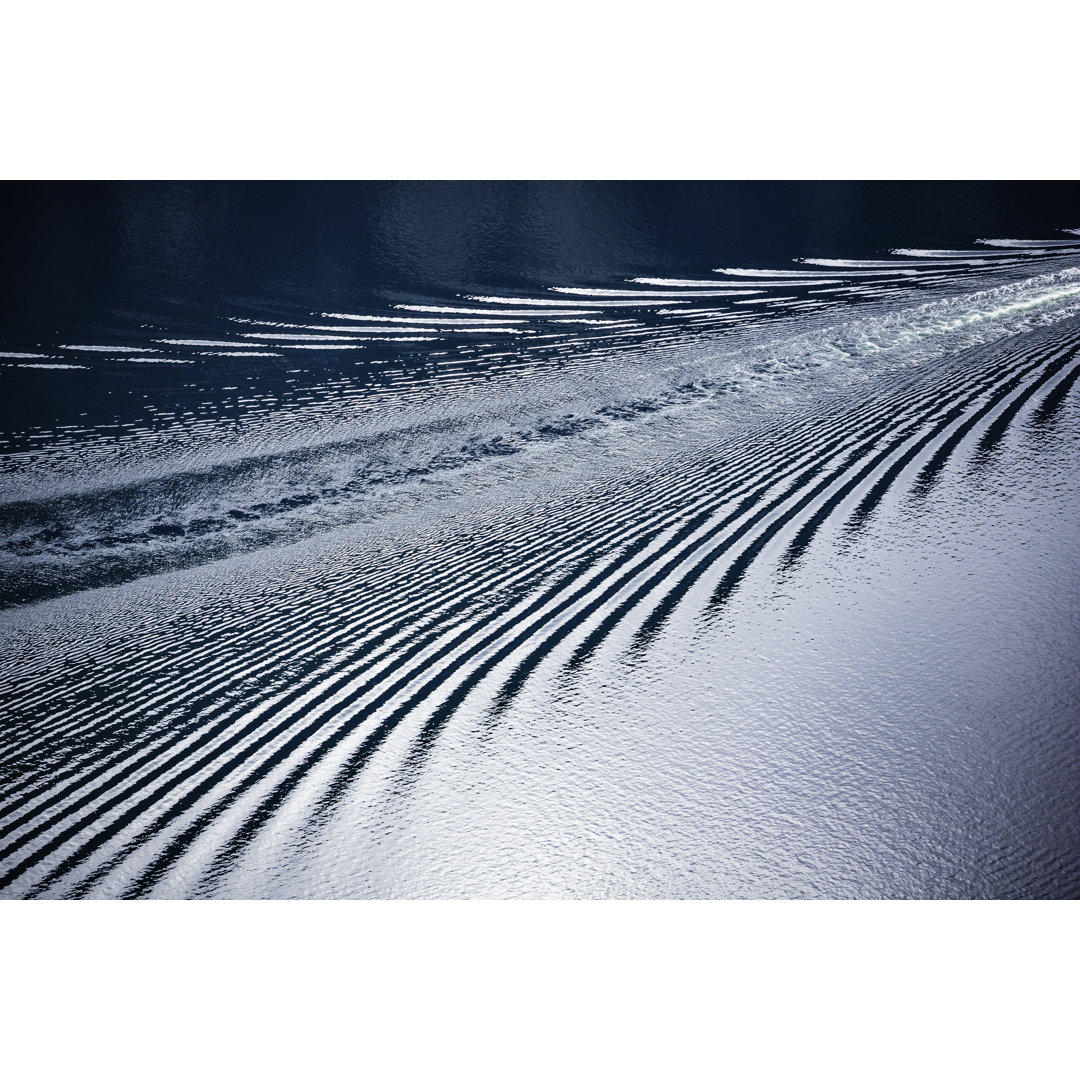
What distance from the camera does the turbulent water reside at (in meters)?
1.32

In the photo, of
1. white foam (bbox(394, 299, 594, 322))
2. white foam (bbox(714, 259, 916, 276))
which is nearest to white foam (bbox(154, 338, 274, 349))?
white foam (bbox(394, 299, 594, 322))

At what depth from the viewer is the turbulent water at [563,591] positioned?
132cm

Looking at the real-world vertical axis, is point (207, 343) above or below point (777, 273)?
below

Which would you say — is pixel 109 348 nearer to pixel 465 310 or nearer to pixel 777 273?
pixel 465 310

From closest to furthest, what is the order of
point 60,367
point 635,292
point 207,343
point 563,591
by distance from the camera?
point 563,591, point 60,367, point 207,343, point 635,292

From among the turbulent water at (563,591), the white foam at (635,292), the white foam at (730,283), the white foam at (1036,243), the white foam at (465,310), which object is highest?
the white foam at (1036,243)

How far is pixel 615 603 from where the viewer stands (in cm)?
172

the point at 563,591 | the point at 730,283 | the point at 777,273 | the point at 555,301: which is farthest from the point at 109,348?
the point at 777,273

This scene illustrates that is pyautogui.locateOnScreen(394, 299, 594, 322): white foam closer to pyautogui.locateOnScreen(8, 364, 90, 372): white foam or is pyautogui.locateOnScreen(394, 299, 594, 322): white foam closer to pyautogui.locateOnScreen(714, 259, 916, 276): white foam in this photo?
pyautogui.locateOnScreen(714, 259, 916, 276): white foam

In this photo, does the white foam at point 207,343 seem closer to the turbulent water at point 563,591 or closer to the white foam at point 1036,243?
the turbulent water at point 563,591

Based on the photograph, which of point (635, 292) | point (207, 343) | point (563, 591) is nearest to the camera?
point (563, 591)

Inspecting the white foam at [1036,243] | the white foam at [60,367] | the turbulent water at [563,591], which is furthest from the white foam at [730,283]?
the white foam at [60,367]

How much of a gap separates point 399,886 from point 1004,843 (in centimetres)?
71

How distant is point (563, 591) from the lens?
69.5 inches
